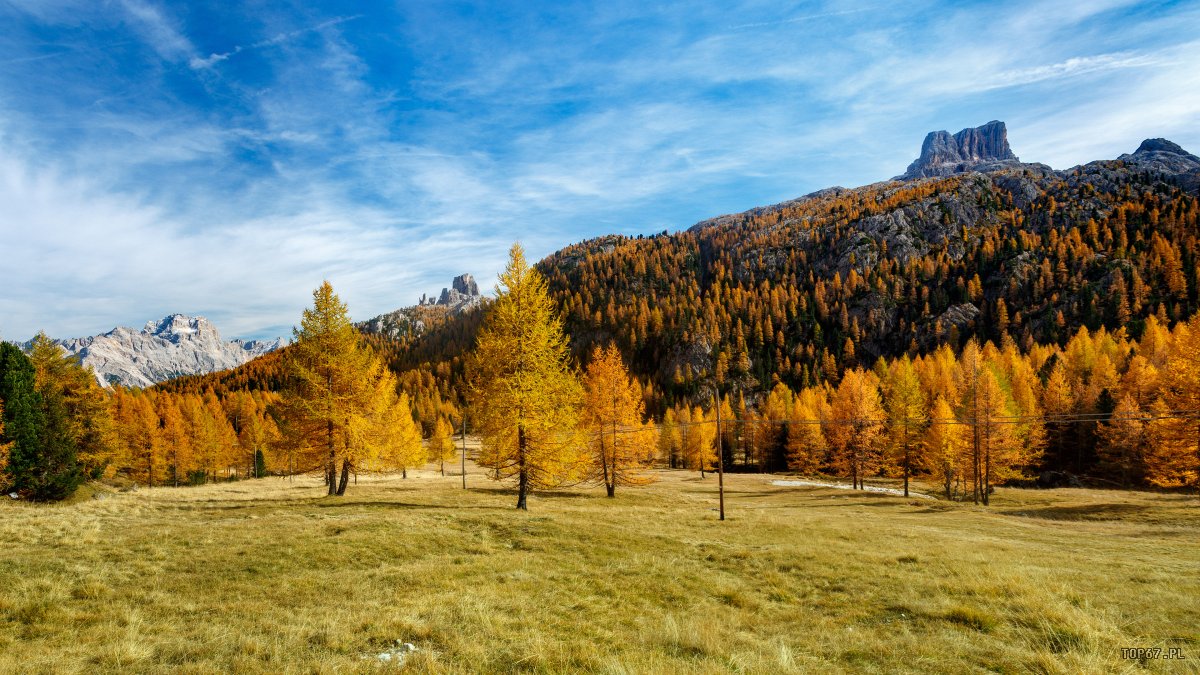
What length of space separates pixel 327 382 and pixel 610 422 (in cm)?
2079

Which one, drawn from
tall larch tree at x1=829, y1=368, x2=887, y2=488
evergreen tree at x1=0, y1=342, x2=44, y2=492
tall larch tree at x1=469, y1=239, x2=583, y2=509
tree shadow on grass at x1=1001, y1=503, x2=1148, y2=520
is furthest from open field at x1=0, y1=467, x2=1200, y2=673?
tall larch tree at x1=829, y1=368, x2=887, y2=488

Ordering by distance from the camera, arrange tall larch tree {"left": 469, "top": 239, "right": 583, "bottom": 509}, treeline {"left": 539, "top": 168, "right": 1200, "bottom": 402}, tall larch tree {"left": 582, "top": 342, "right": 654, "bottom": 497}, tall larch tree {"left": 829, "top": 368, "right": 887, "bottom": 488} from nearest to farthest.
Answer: tall larch tree {"left": 469, "top": 239, "right": 583, "bottom": 509}
tall larch tree {"left": 582, "top": 342, "right": 654, "bottom": 497}
tall larch tree {"left": 829, "top": 368, "right": 887, "bottom": 488}
treeline {"left": 539, "top": 168, "right": 1200, "bottom": 402}

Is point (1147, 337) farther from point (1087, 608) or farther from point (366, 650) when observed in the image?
point (366, 650)

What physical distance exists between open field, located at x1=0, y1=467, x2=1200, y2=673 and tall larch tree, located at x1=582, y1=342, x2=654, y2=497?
47.8 feet

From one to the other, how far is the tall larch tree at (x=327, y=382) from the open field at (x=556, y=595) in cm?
539

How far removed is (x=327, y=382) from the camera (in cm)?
3002

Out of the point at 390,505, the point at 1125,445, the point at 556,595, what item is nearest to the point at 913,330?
the point at 1125,445

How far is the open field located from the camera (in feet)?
25.8

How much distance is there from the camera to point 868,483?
63.2 m

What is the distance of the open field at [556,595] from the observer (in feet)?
25.8

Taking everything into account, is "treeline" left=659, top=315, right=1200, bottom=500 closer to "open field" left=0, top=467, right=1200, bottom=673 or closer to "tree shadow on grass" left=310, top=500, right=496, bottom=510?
"open field" left=0, top=467, right=1200, bottom=673

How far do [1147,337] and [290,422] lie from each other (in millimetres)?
122368

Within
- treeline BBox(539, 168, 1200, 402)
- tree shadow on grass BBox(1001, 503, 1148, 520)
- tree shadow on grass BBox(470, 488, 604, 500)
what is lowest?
tree shadow on grass BBox(1001, 503, 1148, 520)

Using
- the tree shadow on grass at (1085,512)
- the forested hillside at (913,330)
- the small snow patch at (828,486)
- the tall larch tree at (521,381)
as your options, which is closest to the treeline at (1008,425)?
the forested hillside at (913,330)
